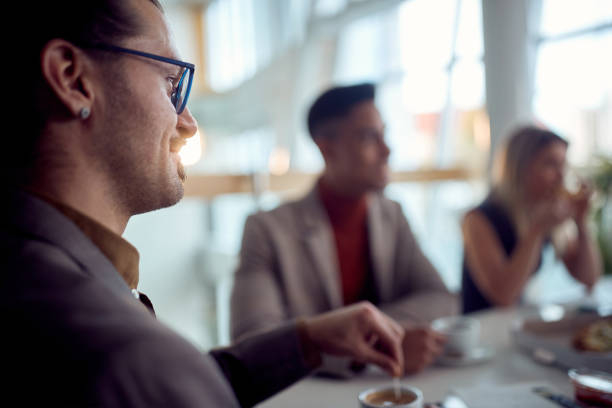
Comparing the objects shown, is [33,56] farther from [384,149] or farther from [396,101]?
[396,101]

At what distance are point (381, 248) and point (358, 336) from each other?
3.04 feet

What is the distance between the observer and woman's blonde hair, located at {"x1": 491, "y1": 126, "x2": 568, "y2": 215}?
227cm

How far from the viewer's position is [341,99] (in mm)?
1968

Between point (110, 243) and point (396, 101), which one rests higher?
point (396, 101)

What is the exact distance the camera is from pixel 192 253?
17.0ft

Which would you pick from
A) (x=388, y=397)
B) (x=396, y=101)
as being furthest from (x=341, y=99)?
(x=396, y=101)

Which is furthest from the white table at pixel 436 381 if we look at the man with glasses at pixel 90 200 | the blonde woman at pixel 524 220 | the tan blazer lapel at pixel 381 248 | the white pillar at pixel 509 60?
the white pillar at pixel 509 60

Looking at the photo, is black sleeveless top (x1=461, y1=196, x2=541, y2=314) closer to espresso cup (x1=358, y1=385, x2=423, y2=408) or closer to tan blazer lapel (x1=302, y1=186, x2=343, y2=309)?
tan blazer lapel (x1=302, y1=186, x2=343, y2=309)

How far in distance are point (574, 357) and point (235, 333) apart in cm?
92

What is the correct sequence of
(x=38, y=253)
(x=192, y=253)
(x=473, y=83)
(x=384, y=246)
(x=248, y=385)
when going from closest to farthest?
(x=38, y=253), (x=248, y=385), (x=384, y=246), (x=473, y=83), (x=192, y=253)

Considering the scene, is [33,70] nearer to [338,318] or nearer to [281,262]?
[338,318]

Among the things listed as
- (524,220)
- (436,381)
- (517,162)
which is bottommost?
(436,381)

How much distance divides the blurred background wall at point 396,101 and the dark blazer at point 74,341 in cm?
49

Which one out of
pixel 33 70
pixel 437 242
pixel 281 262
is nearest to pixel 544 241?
pixel 281 262
